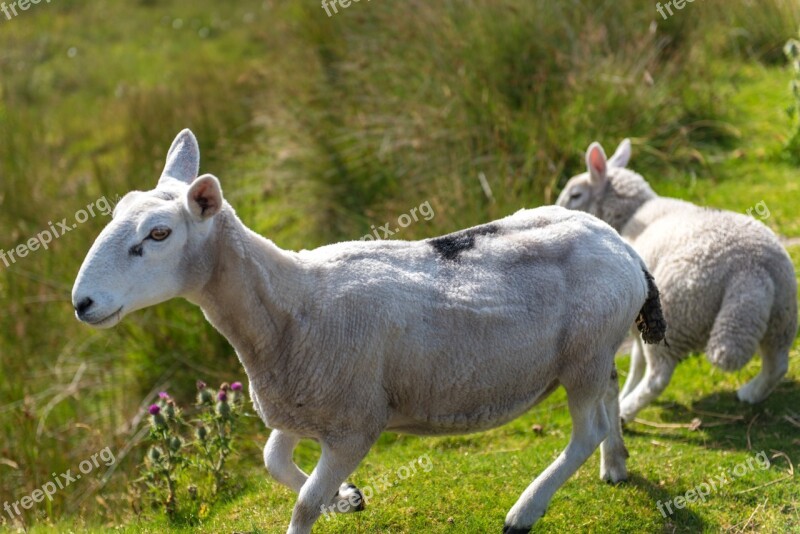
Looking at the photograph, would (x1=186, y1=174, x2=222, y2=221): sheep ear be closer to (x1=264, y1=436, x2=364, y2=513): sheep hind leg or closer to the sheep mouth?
the sheep mouth

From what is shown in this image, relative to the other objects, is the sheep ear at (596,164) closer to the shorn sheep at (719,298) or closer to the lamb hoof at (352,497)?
the shorn sheep at (719,298)

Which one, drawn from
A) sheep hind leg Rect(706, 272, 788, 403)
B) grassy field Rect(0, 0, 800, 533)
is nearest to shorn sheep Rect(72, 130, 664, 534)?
grassy field Rect(0, 0, 800, 533)

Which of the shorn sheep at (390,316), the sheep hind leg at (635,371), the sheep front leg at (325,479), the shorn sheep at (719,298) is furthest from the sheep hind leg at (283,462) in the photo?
the sheep hind leg at (635,371)

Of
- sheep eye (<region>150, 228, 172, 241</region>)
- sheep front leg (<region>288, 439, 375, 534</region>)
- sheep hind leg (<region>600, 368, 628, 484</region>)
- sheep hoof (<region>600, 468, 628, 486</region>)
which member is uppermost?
sheep eye (<region>150, 228, 172, 241</region>)

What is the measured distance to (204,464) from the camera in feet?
19.9

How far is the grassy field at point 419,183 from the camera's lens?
5.71 m

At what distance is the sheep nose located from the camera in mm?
3871

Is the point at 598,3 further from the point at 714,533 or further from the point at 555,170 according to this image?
the point at 714,533

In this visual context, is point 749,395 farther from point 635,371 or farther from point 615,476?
point 615,476

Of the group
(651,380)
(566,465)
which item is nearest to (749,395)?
(651,380)

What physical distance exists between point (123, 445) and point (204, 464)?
2.26 metres

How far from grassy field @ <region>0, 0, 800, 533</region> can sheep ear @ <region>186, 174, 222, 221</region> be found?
1.97 meters

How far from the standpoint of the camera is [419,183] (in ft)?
32.5

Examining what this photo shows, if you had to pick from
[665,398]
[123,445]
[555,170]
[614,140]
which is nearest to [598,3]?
[614,140]
